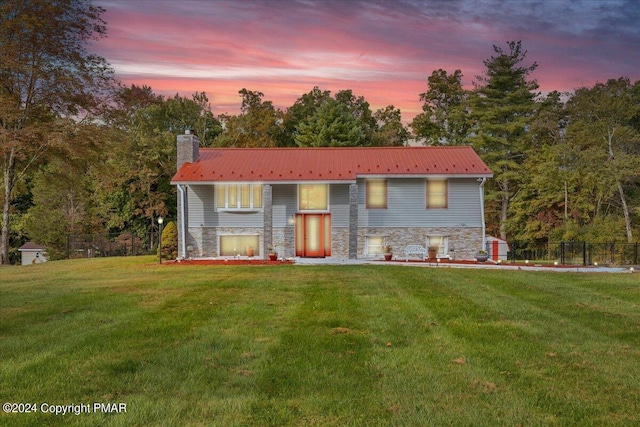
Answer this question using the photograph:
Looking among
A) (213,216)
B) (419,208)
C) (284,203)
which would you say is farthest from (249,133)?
(419,208)

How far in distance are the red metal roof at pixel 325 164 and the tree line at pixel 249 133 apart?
7.63m

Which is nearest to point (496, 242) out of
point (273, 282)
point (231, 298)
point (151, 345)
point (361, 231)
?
point (361, 231)

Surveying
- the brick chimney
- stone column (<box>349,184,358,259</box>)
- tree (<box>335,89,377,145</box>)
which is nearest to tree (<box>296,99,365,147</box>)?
tree (<box>335,89,377,145</box>)

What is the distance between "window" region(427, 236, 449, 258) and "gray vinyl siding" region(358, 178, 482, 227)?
652mm

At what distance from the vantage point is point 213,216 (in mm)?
24188

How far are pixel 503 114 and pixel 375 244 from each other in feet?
75.4

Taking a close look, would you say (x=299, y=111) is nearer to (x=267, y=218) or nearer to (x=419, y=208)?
(x=267, y=218)

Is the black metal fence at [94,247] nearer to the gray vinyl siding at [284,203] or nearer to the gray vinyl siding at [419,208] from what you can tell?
the gray vinyl siding at [284,203]

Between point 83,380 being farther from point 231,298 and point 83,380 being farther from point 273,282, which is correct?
point 273,282

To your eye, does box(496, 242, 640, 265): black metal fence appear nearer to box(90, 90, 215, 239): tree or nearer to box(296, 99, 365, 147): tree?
box(296, 99, 365, 147): tree

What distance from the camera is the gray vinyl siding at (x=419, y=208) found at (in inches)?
945

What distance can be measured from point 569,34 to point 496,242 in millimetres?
11010

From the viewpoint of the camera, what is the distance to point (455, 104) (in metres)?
45.6

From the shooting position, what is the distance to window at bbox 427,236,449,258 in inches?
950
